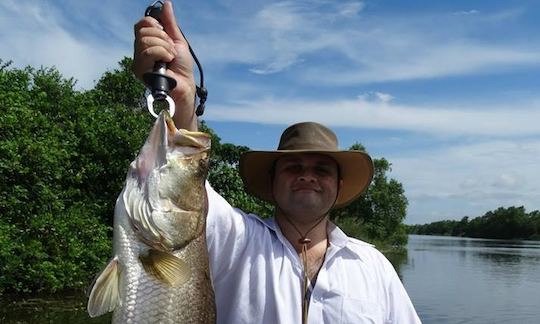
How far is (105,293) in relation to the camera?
7.14ft

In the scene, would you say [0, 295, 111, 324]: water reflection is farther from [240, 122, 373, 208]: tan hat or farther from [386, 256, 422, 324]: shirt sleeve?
[386, 256, 422, 324]: shirt sleeve

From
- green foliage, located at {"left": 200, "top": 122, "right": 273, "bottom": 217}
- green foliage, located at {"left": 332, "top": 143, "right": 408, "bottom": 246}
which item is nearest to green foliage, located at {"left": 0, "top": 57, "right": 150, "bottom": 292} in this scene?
green foliage, located at {"left": 200, "top": 122, "right": 273, "bottom": 217}

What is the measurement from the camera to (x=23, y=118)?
1439 centimetres

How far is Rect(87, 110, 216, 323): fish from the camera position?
2.19 m

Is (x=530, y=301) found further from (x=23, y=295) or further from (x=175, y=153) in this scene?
(x=175, y=153)

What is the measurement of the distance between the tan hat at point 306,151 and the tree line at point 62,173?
33.0 ft

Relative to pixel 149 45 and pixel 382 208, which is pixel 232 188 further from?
pixel 382 208

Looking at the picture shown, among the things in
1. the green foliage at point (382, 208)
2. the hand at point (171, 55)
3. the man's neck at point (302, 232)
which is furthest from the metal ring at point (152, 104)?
the green foliage at point (382, 208)

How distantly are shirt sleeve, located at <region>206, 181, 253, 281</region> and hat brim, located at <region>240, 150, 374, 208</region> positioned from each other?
48 centimetres

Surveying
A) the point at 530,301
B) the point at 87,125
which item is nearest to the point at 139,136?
the point at 87,125

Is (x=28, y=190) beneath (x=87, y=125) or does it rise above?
beneath

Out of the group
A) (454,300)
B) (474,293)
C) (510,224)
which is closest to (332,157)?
(454,300)

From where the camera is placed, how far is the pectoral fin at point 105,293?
216 cm

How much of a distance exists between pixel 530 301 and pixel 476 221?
144m
